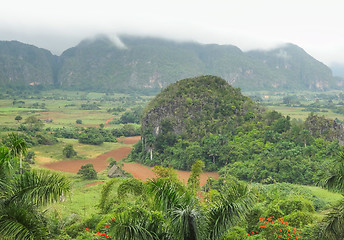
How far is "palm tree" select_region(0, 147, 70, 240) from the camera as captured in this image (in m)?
4.85

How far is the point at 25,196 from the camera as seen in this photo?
516 centimetres

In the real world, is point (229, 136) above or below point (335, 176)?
below

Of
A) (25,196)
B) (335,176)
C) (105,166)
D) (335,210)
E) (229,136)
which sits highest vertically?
(335,176)

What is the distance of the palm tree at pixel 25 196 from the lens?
4.85 meters

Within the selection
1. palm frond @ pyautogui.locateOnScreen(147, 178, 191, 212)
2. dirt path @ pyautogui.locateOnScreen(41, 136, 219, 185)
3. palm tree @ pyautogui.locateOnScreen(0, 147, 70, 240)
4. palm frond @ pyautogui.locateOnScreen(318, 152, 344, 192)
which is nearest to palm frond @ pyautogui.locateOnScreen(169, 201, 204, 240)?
palm frond @ pyautogui.locateOnScreen(147, 178, 191, 212)

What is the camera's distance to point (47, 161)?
111 feet

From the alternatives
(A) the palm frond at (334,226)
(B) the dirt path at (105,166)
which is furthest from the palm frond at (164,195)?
(B) the dirt path at (105,166)

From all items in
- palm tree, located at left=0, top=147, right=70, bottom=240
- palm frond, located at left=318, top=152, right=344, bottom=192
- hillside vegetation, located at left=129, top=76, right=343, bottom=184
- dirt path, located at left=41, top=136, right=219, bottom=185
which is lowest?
dirt path, located at left=41, top=136, right=219, bottom=185

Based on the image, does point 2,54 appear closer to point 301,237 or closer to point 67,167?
point 67,167

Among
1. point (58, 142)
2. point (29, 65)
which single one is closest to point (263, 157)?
point (58, 142)

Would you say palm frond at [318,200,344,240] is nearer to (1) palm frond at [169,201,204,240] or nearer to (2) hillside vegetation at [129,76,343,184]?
(1) palm frond at [169,201,204,240]

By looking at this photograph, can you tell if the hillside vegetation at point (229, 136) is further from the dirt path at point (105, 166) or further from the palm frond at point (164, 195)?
the palm frond at point (164, 195)

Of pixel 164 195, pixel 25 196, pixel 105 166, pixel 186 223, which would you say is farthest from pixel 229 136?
pixel 25 196

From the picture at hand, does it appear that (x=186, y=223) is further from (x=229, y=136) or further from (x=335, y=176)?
(x=229, y=136)
